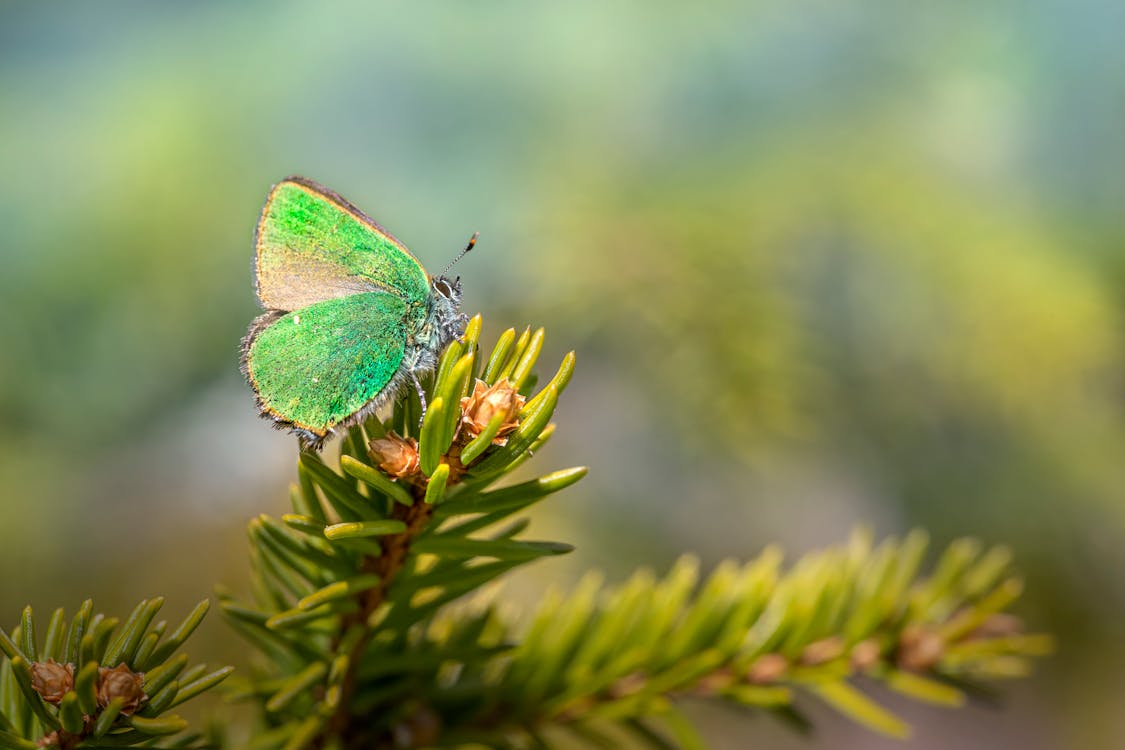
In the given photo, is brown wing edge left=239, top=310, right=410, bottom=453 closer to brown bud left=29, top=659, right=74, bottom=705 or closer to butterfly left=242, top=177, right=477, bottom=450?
butterfly left=242, top=177, right=477, bottom=450

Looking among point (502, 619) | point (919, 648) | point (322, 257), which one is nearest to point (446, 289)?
point (322, 257)

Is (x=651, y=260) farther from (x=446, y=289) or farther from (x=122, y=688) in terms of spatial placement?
(x=122, y=688)

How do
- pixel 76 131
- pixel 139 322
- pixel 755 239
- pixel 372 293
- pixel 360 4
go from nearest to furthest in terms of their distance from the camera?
1. pixel 372 293
2. pixel 755 239
3. pixel 139 322
4. pixel 76 131
5. pixel 360 4

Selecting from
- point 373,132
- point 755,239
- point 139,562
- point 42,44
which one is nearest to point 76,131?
point 42,44

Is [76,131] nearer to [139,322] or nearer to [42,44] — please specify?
[42,44]

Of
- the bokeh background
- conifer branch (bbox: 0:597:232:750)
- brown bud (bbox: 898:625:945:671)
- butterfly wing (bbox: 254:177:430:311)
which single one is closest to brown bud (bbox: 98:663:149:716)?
conifer branch (bbox: 0:597:232:750)

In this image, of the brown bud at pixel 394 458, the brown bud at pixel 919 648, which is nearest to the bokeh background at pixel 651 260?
the brown bud at pixel 919 648
